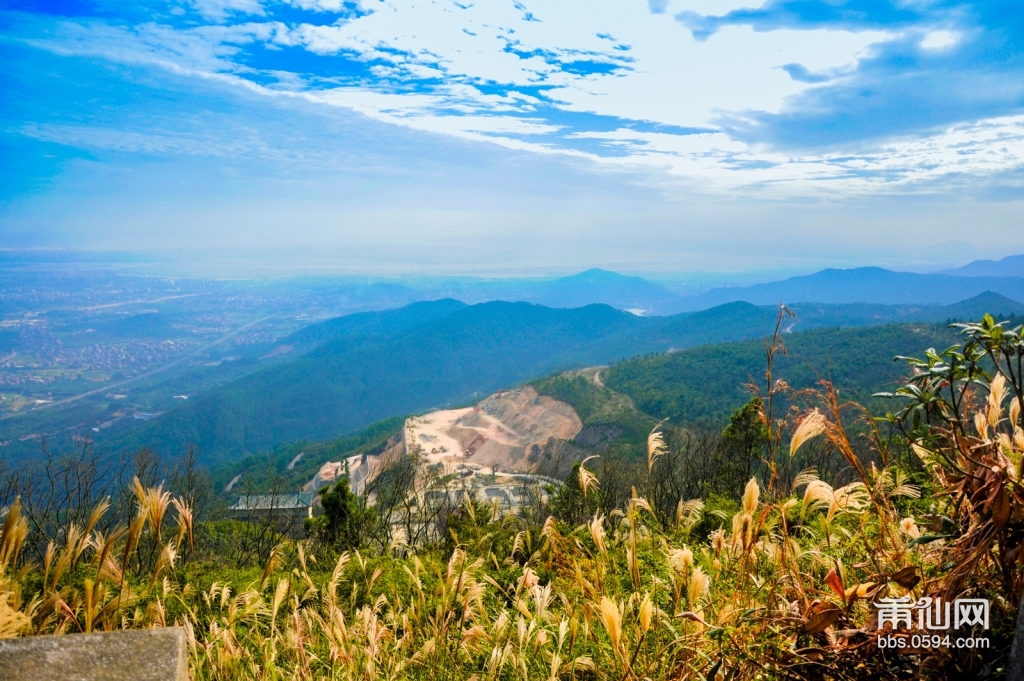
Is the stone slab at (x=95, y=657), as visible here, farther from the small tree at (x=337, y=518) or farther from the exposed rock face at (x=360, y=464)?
the exposed rock face at (x=360, y=464)

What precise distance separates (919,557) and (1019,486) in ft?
2.41

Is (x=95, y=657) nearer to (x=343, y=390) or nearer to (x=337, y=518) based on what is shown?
(x=337, y=518)

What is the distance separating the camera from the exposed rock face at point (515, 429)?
64.2 m

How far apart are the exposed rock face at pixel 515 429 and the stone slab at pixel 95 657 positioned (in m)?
55.6

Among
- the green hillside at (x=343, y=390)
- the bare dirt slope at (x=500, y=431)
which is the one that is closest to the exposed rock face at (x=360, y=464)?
the bare dirt slope at (x=500, y=431)

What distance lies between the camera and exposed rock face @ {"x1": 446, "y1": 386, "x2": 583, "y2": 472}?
64238 millimetres

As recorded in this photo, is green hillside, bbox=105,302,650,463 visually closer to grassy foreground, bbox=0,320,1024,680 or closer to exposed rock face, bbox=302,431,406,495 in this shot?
exposed rock face, bbox=302,431,406,495

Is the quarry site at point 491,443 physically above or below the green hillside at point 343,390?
above

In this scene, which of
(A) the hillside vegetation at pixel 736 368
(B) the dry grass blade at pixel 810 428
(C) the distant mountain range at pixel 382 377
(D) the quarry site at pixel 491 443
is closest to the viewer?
Answer: (B) the dry grass blade at pixel 810 428

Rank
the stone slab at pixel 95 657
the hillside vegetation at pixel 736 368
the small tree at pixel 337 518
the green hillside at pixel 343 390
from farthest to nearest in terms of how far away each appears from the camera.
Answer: the green hillside at pixel 343 390, the hillside vegetation at pixel 736 368, the small tree at pixel 337 518, the stone slab at pixel 95 657

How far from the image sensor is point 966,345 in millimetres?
2168

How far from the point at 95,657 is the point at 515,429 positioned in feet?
241

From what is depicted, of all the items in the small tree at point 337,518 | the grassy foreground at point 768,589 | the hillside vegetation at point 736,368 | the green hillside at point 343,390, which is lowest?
the green hillside at point 343,390

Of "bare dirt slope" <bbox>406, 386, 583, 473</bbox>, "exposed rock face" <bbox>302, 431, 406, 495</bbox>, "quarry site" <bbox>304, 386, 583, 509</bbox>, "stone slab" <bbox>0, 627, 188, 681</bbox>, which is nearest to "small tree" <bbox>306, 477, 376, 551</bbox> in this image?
"stone slab" <bbox>0, 627, 188, 681</bbox>
